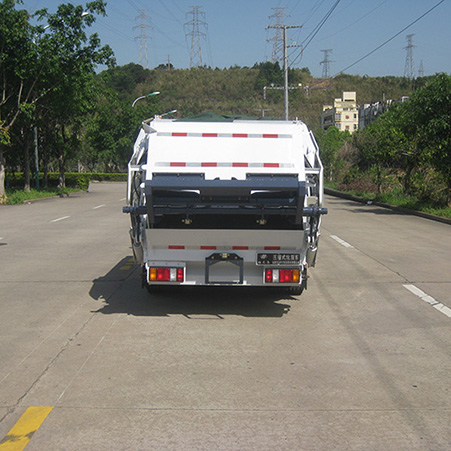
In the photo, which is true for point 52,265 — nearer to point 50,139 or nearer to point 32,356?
point 32,356

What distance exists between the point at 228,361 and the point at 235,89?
144 m

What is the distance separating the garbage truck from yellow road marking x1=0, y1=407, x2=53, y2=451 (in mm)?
2618

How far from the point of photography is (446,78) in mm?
21812

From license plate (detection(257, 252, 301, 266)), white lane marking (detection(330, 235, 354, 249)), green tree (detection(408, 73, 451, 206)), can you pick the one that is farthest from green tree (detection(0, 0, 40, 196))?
license plate (detection(257, 252, 301, 266))

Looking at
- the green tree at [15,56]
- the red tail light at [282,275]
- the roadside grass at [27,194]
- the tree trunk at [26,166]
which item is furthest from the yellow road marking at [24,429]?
the tree trunk at [26,166]

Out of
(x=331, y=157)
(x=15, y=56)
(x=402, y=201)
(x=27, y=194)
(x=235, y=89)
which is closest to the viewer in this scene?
(x=402, y=201)

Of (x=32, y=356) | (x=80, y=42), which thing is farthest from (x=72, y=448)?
(x=80, y=42)

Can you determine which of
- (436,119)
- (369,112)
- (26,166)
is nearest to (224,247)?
(436,119)

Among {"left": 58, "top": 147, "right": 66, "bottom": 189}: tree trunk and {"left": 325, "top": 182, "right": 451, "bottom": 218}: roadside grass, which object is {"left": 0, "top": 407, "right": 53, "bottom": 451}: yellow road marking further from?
{"left": 58, "top": 147, "right": 66, "bottom": 189}: tree trunk

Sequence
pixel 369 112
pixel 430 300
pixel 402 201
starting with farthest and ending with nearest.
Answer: pixel 369 112 < pixel 402 201 < pixel 430 300

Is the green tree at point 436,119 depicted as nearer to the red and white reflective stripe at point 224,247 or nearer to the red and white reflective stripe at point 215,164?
the red and white reflective stripe at point 215,164

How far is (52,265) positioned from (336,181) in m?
39.9

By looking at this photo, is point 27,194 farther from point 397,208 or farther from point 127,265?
point 127,265

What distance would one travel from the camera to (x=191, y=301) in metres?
8.27
